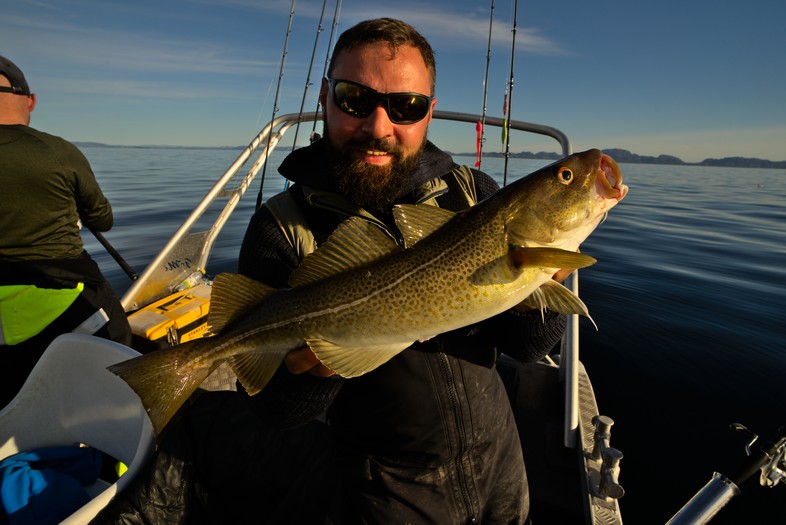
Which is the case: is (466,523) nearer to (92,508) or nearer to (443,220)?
(443,220)

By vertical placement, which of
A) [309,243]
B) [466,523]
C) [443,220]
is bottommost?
[466,523]

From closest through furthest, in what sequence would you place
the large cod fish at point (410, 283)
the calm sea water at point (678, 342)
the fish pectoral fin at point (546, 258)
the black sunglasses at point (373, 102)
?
the fish pectoral fin at point (546, 258) → the large cod fish at point (410, 283) → the black sunglasses at point (373, 102) → the calm sea water at point (678, 342)

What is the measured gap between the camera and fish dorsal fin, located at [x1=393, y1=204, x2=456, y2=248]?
216 cm

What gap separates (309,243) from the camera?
2646 mm

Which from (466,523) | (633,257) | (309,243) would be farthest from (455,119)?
(633,257)

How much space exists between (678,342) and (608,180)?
6.05 metres

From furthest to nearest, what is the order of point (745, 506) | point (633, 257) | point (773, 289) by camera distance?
1. point (633, 257)
2. point (773, 289)
3. point (745, 506)

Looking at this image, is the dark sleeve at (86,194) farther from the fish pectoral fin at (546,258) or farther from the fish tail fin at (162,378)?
the fish pectoral fin at (546,258)

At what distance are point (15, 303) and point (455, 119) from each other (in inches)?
205

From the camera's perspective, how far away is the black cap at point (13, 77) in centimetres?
382

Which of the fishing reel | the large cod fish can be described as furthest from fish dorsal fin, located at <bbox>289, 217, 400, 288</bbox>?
the fishing reel

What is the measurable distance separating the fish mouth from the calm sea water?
340 centimetres


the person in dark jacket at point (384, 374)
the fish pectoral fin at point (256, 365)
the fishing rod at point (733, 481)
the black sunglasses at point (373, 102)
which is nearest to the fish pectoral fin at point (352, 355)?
the person in dark jacket at point (384, 374)

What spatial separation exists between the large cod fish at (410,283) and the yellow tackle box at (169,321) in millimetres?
3138
